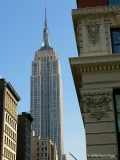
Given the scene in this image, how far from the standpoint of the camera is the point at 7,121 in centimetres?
8731

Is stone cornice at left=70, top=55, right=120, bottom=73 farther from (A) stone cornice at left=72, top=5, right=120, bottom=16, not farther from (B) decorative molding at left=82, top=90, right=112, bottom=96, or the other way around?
(A) stone cornice at left=72, top=5, right=120, bottom=16

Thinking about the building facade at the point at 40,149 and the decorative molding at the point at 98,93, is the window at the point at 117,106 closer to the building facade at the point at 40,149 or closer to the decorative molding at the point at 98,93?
the decorative molding at the point at 98,93

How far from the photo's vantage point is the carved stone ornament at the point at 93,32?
61.4 feet

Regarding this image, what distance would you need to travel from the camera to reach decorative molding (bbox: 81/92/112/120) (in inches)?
661

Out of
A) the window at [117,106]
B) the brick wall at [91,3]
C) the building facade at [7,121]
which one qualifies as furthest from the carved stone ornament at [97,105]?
the building facade at [7,121]

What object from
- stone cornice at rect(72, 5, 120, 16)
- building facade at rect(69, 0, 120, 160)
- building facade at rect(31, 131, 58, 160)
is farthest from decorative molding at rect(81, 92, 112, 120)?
building facade at rect(31, 131, 58, 160)

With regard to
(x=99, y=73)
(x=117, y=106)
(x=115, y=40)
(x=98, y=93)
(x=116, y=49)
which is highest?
(x=115, y=40)

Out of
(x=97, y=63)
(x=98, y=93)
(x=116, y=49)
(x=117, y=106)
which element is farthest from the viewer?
(x=116, y=49)

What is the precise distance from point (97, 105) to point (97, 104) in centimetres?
5

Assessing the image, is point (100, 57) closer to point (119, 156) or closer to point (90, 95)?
point (90, 95)

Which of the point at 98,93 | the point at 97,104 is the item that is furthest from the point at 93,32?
the point at 97,104

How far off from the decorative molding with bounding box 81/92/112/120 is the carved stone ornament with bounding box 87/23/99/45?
333cm

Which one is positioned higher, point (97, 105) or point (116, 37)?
point (116, 37)

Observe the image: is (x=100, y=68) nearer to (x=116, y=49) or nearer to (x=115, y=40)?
(x=116, y=49)
